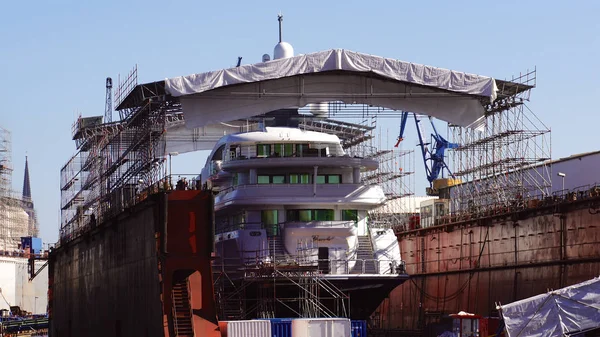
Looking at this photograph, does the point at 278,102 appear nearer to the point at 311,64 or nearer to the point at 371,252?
the point at 311,64

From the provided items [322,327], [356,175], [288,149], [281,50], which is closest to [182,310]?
[322,327]

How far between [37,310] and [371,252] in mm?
96078

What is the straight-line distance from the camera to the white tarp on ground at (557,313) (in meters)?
38.9

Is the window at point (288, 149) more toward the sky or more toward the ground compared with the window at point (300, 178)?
more toward the sky

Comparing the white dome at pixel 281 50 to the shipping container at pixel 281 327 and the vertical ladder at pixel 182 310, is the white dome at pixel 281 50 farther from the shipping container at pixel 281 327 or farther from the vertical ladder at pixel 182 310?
the vertical ladder at pixel 182 310

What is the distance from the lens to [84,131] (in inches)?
3226

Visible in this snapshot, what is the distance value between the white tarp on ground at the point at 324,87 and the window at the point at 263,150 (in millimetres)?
2984

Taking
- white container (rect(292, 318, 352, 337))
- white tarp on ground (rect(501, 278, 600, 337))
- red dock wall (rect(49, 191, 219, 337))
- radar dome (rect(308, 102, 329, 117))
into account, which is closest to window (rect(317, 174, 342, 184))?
radar dome (rect(308, 102, 329, 117))

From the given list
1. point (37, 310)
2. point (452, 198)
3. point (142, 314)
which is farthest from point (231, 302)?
point (37, 310)

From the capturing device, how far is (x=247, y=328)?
42.1 metres

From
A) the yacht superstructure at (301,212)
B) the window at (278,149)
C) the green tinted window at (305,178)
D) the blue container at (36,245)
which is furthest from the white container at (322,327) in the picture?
the blue container at (36,245)

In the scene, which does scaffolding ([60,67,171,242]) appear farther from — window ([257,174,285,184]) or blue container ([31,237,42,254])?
blue container ([31,237,42,254])

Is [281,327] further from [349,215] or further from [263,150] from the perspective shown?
[263,150]

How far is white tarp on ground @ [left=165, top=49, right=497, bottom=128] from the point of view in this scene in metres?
52.8
